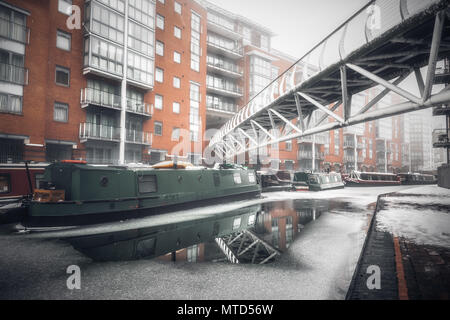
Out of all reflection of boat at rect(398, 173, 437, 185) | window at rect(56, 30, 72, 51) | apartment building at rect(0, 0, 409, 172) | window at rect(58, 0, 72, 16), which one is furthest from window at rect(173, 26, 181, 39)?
reflection of boat at rect(398, 173, 437, 185)

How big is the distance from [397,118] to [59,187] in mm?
82506

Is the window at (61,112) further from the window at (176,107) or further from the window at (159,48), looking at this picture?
the window at (159,48)

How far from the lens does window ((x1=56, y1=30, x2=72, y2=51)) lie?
725 inches

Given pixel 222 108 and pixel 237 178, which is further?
pixel 222 108

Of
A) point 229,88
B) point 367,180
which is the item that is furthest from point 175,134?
point 367,180

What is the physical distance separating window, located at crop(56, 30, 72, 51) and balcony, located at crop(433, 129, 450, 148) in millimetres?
34320

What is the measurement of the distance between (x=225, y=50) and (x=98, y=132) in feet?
74.9

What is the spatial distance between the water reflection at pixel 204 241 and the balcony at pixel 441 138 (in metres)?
22.8

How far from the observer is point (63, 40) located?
18.7 metres

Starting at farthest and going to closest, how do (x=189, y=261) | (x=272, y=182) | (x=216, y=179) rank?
(x=272, y=182) < (x=216, y=179) < (x=189, y=261)

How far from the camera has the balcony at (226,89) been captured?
110 feet

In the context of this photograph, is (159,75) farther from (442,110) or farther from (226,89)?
(442,110)

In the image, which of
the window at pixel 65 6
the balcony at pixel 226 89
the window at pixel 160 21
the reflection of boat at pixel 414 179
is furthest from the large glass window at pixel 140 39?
the reflection of boat at pixel 414 179
